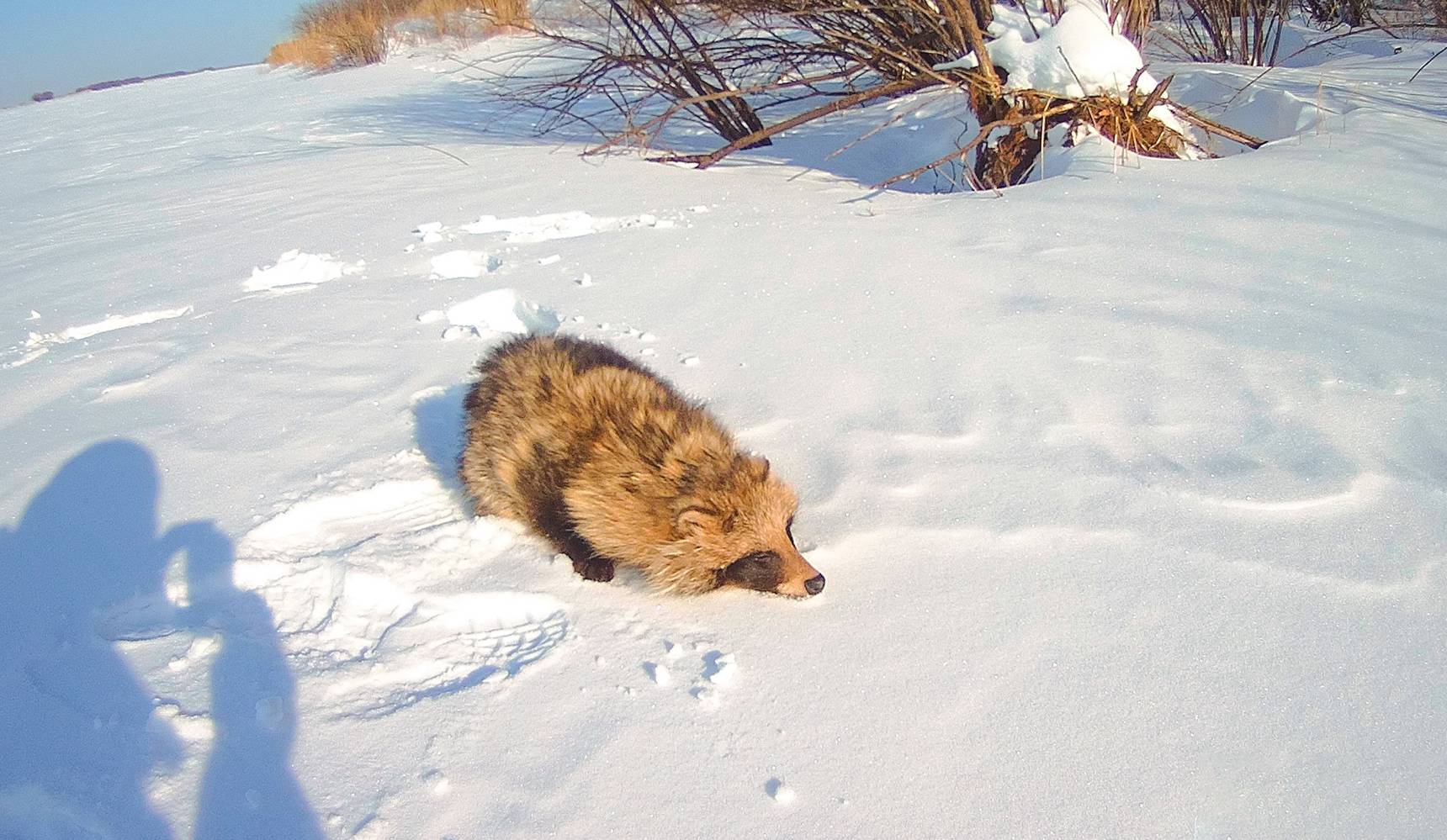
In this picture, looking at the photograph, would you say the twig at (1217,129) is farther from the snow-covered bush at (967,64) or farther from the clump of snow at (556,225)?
the clump of snow at (556,225)

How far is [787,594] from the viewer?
7.97 ft

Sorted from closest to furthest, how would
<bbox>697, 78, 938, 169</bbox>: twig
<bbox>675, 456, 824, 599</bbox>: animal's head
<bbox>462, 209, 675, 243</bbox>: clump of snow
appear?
<bbox>675, 456, 824, 599</bbox>: animal's head < <bbox>462, 209, 675, 243</bbox>: clump of snow < <bbox>697, 78, 938, 169</bbox>: twig

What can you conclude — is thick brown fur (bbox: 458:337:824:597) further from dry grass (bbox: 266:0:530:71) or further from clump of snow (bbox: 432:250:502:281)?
dry grass (bbox: 266:0:530:71)

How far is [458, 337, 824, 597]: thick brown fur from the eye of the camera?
2.55 m

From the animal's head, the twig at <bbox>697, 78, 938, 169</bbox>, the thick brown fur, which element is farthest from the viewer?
the twig at <bbox>697, 78, 938, 169</bbox>

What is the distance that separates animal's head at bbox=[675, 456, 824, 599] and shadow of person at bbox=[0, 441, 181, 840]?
1465 mm

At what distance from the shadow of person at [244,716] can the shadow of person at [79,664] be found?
104 mm

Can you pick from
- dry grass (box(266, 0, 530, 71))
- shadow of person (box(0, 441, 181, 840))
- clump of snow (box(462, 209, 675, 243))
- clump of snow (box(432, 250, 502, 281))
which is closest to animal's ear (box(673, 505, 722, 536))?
shadow of person (box(0, 441, 181, 840))

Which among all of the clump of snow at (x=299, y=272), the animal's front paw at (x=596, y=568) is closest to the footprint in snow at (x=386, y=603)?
the animal's front paw at (x=596, y=568)

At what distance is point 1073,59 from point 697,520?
557 cm

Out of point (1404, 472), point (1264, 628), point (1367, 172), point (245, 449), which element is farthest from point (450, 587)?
point (1367, 172)

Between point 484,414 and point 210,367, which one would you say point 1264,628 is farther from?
point 210,367

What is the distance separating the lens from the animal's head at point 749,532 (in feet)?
7.96

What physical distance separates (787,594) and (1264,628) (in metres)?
1.25
